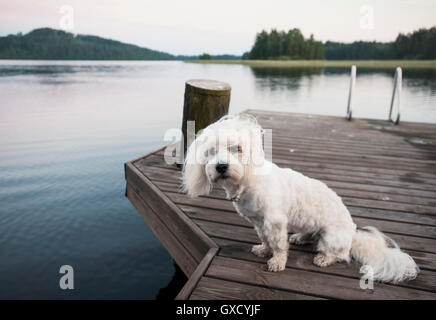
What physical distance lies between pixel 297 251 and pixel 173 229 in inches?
52.9

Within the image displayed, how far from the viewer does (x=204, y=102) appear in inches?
155

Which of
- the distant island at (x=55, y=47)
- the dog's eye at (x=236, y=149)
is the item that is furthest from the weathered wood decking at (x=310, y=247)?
the distant island at (x=55, y=47)

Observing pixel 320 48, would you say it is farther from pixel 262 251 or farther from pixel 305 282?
pixel 305 282

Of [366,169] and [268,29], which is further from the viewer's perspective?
[268,29]

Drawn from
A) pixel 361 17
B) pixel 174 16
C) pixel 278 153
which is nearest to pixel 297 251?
pixel 278 153

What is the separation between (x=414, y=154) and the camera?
5.23 m

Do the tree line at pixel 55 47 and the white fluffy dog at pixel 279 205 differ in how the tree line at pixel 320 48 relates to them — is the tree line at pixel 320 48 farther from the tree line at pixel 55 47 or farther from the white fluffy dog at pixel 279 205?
the white fluffy dog at pixel 279 205

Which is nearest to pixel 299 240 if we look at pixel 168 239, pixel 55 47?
Answer: pixel 168 239

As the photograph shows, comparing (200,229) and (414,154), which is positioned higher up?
(414,154)

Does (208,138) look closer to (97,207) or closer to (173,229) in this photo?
(173,229)

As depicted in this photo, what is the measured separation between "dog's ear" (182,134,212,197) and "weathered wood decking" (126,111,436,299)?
480 millimetres

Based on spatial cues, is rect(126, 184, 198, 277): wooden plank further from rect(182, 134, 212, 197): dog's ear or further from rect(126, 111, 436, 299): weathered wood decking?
rect(182, 134, 212, 197): dog's ear

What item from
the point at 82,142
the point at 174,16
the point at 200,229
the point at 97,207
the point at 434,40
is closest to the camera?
the point at 200,229

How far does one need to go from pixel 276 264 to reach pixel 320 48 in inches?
4273
